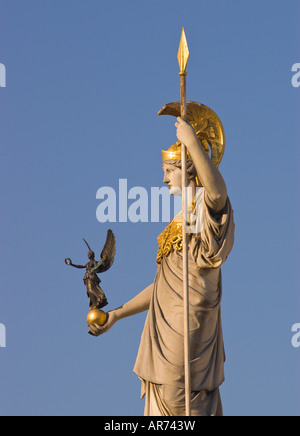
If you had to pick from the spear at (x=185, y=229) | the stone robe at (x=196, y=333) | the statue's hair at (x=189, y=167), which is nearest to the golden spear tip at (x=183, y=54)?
the spear at (x=185, y=229)

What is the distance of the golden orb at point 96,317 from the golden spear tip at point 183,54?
9.62 ft

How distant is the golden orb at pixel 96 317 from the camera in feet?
86.3

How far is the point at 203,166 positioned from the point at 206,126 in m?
1.11

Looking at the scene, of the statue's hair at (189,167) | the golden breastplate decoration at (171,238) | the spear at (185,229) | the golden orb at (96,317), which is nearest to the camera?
the spear at (185,229)

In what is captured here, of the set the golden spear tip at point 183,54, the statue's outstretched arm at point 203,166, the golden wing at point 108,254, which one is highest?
the golden spear tip at point 183,54

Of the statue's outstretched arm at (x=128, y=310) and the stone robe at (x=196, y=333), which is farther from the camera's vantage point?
the statue's outstretched arm at (x=128, y=310)

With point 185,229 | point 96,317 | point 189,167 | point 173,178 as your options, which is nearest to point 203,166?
point 185,229

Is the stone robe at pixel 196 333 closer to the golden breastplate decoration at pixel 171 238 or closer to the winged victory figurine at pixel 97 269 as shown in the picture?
the golden breastplate decoration at pixel 171 238

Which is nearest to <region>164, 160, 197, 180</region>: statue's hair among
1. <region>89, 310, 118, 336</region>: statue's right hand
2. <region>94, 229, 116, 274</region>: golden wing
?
<region>94, 229, 116, 274</region>: golden wing

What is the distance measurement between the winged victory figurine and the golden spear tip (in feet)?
7.25

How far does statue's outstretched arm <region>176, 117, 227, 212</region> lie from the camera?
82.6 feet

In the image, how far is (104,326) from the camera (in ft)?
86.5

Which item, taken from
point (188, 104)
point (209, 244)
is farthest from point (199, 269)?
point (188, 104)
